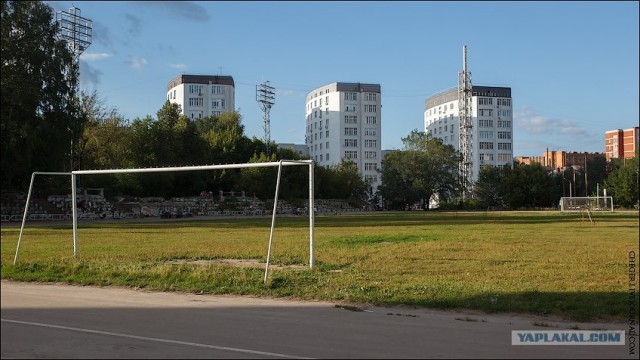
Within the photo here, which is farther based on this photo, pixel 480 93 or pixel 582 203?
pixel 480 93

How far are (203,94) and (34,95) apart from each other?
94374 mm

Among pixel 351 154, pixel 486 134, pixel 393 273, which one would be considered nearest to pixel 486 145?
pixel 486 134

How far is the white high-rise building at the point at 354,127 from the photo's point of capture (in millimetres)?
138125

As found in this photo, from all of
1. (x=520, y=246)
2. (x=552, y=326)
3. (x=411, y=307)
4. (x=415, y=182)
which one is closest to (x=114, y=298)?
(x=411, y=307)

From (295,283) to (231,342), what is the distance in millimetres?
6166

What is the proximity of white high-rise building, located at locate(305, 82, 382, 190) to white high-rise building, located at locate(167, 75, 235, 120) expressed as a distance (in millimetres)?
25346

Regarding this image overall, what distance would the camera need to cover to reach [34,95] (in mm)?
48906

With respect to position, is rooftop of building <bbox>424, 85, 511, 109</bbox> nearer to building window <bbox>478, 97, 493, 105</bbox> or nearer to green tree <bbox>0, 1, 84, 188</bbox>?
building window <bbox>478, 97, 493, 105</bbox>

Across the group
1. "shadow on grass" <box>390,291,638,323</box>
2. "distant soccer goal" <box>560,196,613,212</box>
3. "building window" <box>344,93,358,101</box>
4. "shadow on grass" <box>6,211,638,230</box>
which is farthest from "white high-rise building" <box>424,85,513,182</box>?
"shadow on grass" <box>390,291,638,323</box>

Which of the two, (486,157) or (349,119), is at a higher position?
(349,119)

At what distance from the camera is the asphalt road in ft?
25.5

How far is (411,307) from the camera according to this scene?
11.7 meters

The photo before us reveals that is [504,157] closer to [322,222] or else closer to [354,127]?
[354,127]

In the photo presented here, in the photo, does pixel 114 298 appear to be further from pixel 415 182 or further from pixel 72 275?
pixel 415 182
